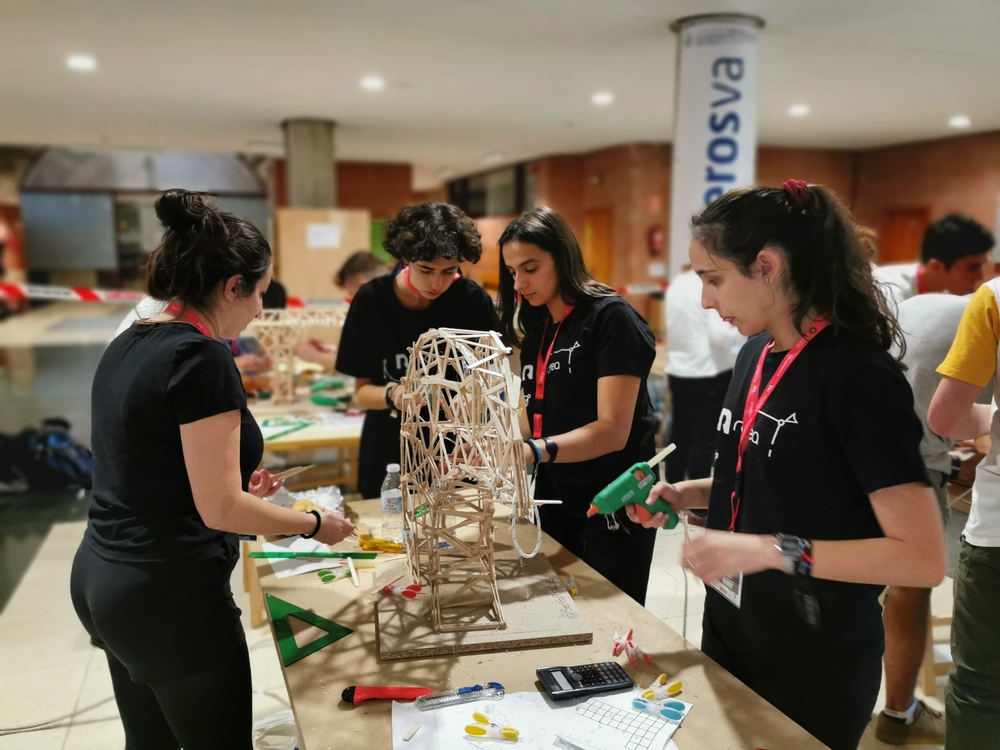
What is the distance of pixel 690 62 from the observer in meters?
4.46

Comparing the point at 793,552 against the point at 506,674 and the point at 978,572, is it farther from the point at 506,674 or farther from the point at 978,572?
the point at 978,572

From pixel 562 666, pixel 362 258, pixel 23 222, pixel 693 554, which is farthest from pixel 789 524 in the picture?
pixel 23 222

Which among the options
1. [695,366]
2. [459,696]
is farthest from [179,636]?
[695,366]

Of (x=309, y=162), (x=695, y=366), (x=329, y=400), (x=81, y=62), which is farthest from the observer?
(x=309, y=162)

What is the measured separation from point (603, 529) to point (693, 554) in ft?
2.27

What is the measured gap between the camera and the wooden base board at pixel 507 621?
1390 mm

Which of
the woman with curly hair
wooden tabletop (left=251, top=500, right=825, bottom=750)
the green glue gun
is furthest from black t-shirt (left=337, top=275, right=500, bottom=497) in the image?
the green glue gun

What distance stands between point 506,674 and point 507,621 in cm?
14

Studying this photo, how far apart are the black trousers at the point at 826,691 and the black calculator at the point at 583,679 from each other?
260mm

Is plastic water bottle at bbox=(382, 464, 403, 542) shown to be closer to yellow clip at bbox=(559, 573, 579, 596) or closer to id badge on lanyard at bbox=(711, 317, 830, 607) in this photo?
yellow clip at bbox=(559, 573, 579, 596)

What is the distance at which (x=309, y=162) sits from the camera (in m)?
8.55

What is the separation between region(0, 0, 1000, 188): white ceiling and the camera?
172 inches

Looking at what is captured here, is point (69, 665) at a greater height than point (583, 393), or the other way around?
point (583, 393)

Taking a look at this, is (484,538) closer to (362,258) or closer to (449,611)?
(449,611)
